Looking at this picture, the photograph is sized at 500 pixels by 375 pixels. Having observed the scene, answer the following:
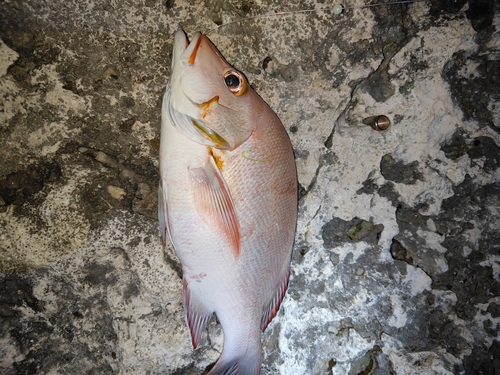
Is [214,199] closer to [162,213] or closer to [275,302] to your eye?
[162,213]

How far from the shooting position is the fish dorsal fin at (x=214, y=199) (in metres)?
1.33

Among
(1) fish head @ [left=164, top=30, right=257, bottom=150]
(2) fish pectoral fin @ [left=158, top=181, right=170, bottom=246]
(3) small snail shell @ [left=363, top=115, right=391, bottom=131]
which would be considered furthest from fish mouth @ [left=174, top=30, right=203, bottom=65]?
(3) small snail shell @ [left=363, top=115, right=391, bottom=131]

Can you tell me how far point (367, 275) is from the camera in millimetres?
1704

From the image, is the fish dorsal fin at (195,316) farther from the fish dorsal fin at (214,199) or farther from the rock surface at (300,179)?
the fish dorsal fin at (214,199)

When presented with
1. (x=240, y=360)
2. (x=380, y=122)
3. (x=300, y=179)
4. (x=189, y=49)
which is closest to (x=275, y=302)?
(x=240, y=360)

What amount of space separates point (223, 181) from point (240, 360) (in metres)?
0.81

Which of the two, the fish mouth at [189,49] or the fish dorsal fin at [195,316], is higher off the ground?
the fish mouth at [189,49]

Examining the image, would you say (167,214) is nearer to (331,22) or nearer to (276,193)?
(276,193)

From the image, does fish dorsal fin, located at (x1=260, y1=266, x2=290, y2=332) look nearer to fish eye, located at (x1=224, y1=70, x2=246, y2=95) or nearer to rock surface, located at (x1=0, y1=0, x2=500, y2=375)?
rock surface, located at (x1=0, y1=0, x2=500, y2=375)

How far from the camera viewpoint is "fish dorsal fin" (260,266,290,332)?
5.26ft

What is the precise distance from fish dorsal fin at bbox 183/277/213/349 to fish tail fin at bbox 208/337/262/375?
0.13 metres

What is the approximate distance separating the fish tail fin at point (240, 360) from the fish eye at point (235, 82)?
104 centimetres

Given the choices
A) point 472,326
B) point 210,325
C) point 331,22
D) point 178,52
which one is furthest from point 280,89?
point 472,326

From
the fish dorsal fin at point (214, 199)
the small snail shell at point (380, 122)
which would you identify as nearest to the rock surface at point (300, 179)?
the small snail shell at point (380, 122)
